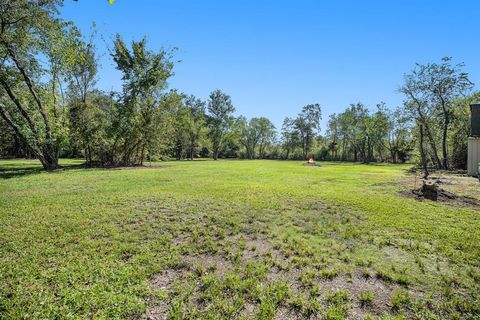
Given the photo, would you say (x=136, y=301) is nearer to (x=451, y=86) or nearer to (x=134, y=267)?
(x=134, y=267)

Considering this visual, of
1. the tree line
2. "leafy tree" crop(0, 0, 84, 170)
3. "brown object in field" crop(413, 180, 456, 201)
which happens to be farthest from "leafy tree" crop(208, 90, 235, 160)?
"brown object in field" crop(413, 180, 456, 201)

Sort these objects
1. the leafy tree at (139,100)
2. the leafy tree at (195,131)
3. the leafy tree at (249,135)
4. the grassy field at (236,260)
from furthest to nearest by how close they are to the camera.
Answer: the leafy tree at (249,135) → the leafy tree at (195,131) → the leafy tree at (139,100) → the grassy field at (236,260)

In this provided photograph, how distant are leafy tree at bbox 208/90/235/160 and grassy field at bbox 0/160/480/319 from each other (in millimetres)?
43523

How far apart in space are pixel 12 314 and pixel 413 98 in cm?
3070

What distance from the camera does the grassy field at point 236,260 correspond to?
9.98 feet

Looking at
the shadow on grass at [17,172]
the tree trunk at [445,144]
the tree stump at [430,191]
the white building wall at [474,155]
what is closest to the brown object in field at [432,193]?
the tree stump at [430,191]

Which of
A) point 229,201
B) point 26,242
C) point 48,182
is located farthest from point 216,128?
point 26,242

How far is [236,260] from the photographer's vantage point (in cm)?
420

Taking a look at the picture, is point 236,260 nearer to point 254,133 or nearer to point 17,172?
point 17,172

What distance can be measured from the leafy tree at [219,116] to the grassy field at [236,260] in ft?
143

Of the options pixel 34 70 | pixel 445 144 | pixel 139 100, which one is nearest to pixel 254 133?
pixel 445 144

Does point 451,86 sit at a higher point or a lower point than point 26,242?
higher

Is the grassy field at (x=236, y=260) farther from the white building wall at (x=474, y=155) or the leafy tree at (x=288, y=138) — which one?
the leafy tree at (x=288, y=138)

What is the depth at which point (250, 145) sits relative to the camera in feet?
208
